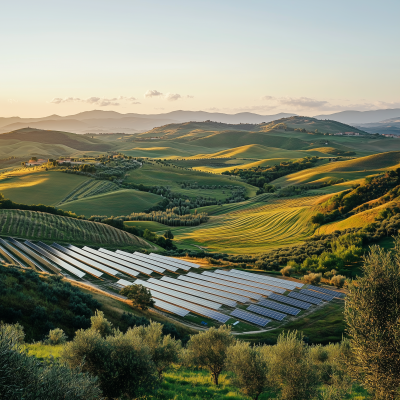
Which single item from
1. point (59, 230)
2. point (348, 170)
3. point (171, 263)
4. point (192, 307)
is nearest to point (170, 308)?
point (192, 307)

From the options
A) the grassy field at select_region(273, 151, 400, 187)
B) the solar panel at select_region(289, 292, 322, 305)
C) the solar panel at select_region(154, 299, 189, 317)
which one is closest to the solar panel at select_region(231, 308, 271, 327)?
the solar panel at select_region(154, 299, 189, 317)

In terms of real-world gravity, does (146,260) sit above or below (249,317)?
above

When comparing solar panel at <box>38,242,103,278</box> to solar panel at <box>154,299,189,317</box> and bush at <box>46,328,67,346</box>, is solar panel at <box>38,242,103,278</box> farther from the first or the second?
bush at <box>46,328,67,346</box>

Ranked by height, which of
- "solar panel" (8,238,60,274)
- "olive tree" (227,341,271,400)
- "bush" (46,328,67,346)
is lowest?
"solar panel" (8,238,60,274)

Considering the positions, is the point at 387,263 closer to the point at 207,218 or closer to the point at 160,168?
the point at 207,218

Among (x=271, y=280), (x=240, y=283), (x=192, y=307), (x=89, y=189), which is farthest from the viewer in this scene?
(x=89, y=189)

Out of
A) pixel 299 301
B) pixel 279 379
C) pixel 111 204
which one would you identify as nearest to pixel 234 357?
pixel 279 379

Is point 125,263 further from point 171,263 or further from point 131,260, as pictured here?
point 171,263
